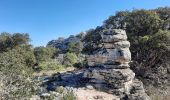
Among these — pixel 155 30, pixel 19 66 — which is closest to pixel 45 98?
pixel 19 66

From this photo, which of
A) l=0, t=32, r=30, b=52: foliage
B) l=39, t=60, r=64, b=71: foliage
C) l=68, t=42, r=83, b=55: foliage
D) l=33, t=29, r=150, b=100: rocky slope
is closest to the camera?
l=33, t=29, r=150, b=100: rocky slope

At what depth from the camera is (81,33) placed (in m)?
89.0

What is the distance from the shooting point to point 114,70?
32.9 meters

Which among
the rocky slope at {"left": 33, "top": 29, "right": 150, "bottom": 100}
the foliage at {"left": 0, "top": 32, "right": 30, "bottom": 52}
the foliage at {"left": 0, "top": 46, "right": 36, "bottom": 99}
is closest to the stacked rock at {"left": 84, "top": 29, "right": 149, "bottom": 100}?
the rocky slope at {"left": 33, "top": 29, "right": 150, "bottom": 100}

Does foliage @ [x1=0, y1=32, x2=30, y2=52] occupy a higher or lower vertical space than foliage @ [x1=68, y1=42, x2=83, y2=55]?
higher

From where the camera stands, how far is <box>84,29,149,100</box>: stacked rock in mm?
32531

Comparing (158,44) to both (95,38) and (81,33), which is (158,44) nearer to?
(95,38)

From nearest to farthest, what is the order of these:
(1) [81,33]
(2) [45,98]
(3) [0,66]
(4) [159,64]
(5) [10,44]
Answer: (3) [0,66] → (2) [45,98] → (4) [159,64] → (5) [10,44] → (1) [81,33]

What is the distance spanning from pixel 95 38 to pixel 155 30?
7.98m

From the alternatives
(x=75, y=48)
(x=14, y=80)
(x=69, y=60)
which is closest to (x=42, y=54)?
(x=69, y=60)

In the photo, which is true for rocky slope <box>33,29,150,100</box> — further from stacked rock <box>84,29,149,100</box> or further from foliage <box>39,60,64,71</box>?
foliage <box>39,60,64,71</box>

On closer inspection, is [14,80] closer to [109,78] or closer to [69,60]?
[109,78]

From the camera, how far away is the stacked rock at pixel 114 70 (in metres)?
32.5

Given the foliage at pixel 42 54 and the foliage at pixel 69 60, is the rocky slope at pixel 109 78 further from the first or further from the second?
the foliage at pixel 69 60
